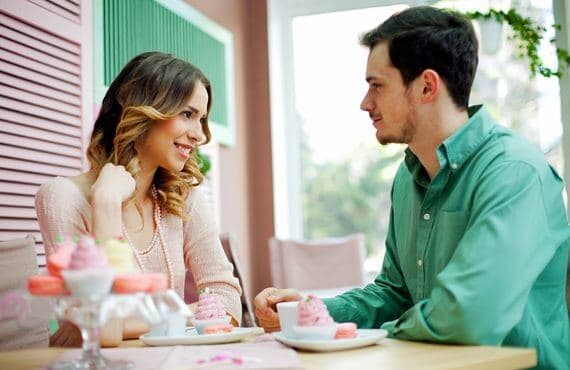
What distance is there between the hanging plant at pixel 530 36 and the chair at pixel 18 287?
293 cm

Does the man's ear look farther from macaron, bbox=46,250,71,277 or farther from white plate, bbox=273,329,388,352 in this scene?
macaron, bbox=46,250,71,277

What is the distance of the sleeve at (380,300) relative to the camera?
5.34 feet

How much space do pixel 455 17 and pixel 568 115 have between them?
2.59 meters

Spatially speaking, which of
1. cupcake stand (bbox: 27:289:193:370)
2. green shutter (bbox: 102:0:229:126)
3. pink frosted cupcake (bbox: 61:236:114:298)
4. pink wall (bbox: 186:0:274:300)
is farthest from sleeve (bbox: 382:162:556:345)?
pink wall (bbox: 186:0:274:300)

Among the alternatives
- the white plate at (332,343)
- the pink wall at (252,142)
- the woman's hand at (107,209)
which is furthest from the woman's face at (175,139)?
the pink wall at (252,142)

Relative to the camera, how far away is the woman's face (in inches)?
78.0

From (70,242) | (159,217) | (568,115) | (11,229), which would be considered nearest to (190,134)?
(159,217)

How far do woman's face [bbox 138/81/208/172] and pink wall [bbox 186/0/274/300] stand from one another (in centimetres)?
228

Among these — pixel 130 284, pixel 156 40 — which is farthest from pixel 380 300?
pixel 156 40

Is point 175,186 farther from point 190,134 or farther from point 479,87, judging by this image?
point 479,87

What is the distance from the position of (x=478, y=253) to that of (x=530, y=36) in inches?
116

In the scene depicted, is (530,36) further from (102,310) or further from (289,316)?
(102,310)

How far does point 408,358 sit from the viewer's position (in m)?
1.10

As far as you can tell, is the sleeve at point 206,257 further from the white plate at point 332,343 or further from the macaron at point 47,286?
the macaron at point 47,286
